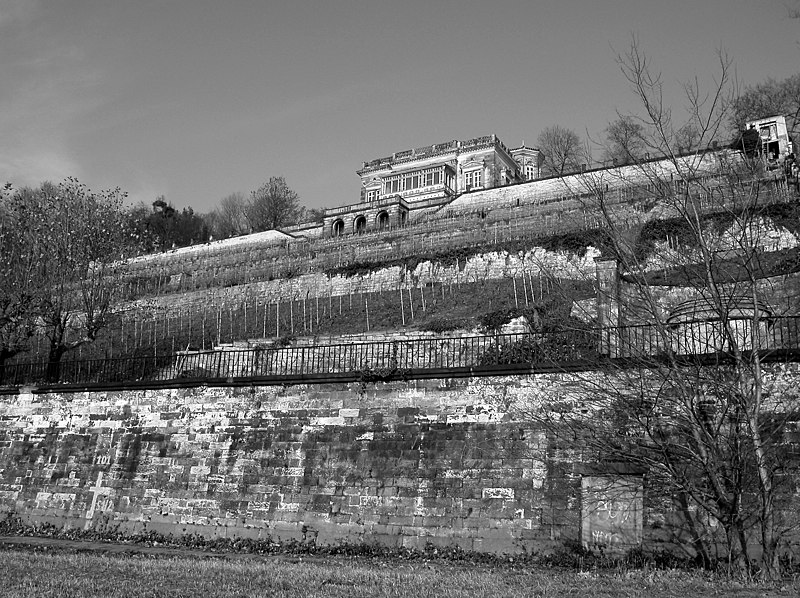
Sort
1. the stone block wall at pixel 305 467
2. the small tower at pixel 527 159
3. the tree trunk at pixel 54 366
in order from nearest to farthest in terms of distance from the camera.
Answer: the stone block wall at pixel 305 467 → the tree trunk at pixel 54 366 → the small tower at pixel 527 159

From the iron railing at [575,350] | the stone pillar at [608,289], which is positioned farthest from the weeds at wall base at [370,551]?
the stone pillar at [608,289]

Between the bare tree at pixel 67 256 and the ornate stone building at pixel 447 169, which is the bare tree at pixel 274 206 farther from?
the bare tree at pixel 67 256

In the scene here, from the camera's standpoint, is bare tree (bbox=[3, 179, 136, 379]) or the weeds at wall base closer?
the weeds at wall base

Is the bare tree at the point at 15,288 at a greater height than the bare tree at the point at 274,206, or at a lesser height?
lesser

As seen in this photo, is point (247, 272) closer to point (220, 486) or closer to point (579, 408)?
point (220, 486)

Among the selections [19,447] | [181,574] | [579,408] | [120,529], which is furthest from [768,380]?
[19,447]

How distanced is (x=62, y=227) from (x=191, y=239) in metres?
52.6

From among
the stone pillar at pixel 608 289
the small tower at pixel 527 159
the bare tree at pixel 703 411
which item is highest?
the small tower at pixel 527 159

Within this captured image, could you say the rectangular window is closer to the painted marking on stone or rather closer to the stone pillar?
the stone pillar

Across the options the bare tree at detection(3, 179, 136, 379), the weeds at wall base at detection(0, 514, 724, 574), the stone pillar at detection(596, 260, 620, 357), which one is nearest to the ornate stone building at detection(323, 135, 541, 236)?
the bare tree at detection(3, 179, 136, 379)

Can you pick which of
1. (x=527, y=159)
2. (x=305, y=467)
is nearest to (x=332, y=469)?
(x=305, y=467)

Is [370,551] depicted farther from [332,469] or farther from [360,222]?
[360,222]

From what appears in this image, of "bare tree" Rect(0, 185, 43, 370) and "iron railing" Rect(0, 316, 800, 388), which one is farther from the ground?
"bare tree" Rect(0, 185, 43, 370)

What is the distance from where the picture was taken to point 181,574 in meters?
10.5
